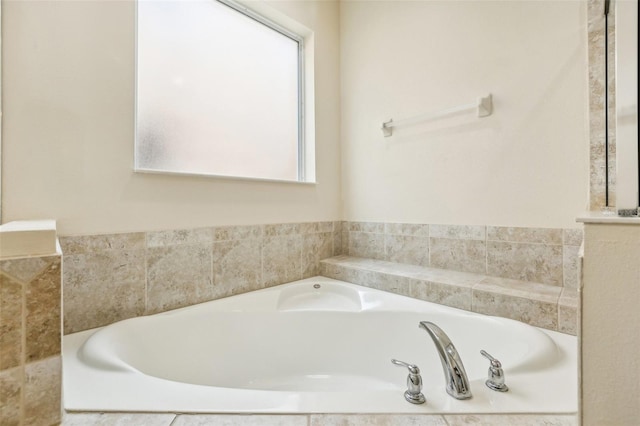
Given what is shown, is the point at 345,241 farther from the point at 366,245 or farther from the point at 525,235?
the point at 525,235

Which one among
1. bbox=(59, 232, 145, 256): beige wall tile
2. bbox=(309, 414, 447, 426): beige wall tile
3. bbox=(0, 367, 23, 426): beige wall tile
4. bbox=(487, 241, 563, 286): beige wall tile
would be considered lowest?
bbox=(309, 414, 447, 426): beige wall tile

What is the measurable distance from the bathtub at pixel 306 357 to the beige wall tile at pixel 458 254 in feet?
1.08

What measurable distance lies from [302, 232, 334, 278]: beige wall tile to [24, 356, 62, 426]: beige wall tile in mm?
1318

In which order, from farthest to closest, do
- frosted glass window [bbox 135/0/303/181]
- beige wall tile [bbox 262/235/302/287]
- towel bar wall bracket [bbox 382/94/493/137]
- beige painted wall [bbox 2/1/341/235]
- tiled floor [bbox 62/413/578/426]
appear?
beige wall tile [bbox 262/235/302/287] → towel bar wall bracket [bbox 382/94/493/137] → frosted glass window [bbox 135/0/303/181] → beige painted wall [bbox 2/1/341/235] → tiled floor [bbox 62/413/578/426]

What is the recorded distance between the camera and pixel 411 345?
4.30 feet

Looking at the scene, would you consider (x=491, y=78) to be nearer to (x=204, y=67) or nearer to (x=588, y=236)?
(x=588, y=236)

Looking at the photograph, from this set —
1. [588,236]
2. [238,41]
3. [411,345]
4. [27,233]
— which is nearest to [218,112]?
[238,41]

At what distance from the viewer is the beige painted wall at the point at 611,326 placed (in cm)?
49

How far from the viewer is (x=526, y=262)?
1361 millimetres

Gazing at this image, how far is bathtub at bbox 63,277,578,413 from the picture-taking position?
0.67 m

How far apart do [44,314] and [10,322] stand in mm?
47

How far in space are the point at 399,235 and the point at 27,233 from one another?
161 cm

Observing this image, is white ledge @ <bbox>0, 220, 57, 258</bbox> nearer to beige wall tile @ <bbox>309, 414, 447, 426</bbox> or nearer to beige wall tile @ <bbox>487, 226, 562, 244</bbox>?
beige wall tile @ <bbox>309, 414, 447, 426</bbox>

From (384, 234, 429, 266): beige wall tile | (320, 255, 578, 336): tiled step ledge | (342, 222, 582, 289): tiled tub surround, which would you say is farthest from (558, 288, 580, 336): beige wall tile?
(384, 234, 429, 266): beige wall tile
